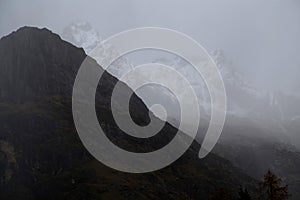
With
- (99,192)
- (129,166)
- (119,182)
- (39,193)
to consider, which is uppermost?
(129,166)

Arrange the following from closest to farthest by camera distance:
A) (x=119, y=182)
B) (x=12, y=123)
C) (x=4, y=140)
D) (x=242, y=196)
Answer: (x=242, y=196) < (x=119, y=182) < (x=4, y=140) < (x=12, y=123)

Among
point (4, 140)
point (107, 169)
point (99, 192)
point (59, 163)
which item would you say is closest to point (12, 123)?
point (4, 140)

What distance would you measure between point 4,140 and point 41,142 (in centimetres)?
1545

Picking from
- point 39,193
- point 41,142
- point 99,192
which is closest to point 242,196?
point 99,192

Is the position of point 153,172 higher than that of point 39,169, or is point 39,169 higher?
point 153,172

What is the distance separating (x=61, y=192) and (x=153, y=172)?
54.9 m

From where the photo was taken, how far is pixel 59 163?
175m

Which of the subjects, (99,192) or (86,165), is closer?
(99,192)

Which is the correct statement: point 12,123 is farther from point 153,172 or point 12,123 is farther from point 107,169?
point 153,172

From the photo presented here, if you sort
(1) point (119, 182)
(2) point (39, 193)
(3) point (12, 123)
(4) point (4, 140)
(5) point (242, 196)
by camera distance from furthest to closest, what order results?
(3) point (12, 123), (4) point (4, 140), (1) point (119, 182), (2) point (39, 193), (5) point (242, 196)

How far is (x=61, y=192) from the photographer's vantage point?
152 meters

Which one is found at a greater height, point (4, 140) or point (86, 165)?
point (86, 165)

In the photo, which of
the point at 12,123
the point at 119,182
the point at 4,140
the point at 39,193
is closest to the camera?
the point at 39,193

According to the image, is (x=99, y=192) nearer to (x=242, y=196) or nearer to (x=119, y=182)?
(x=119, y=182)
